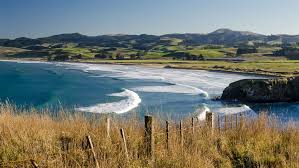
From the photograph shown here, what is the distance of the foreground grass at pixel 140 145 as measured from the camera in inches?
323

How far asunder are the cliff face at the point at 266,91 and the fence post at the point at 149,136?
29.6 meters

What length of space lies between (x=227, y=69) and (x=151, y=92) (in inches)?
1393

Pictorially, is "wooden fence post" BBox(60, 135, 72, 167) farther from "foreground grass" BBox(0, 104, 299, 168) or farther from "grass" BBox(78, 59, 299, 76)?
"grass" BBox(78, 59, 299, 76)

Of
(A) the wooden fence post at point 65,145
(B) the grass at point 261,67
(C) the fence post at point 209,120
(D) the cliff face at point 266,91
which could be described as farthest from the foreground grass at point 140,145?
(B) the grass at point 261,67

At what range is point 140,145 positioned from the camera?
362 inches

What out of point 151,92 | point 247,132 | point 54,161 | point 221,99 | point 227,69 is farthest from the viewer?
point 227,69

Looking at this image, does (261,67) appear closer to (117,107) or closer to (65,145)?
(117,107)

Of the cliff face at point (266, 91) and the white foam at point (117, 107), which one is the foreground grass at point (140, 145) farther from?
the cliff face at point (266, 91)

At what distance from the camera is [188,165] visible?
26.2 ft

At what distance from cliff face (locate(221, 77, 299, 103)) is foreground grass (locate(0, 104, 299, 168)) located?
26760mm

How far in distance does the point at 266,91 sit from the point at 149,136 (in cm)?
3051

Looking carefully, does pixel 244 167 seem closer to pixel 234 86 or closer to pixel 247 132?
pixel 247 132

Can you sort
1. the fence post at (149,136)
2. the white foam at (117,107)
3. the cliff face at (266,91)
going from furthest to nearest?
1. the cliff face at (266,91)
2. the white foam at (117,107)
3. the fence post at (149,136)

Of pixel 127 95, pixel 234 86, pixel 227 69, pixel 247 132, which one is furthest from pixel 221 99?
pixel 227 69
